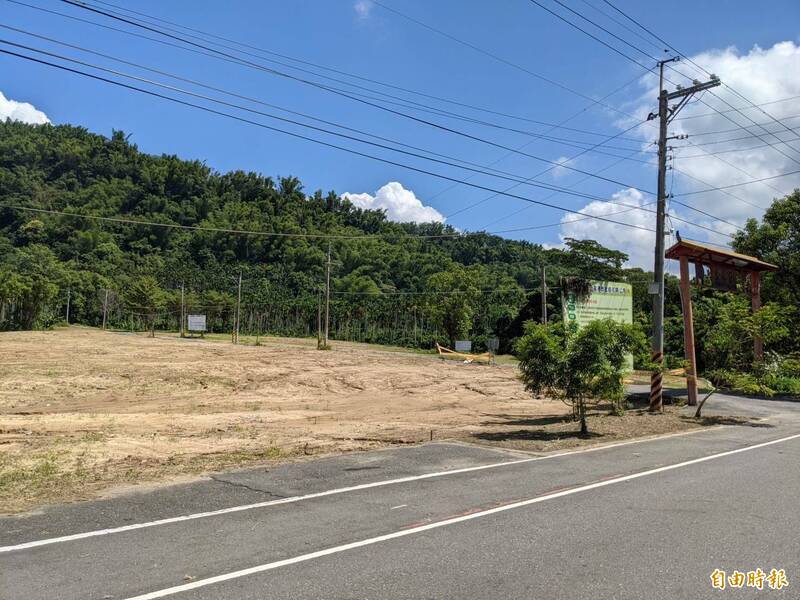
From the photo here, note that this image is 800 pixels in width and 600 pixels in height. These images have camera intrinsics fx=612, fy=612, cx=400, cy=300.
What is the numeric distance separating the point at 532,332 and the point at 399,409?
28.9ft

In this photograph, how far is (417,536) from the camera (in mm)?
6602

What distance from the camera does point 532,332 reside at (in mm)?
15898

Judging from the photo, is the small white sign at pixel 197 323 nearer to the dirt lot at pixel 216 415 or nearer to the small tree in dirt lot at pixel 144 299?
the small tree in dirt lot at pixel 144 299

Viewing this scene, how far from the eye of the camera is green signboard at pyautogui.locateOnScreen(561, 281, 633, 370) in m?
22.9

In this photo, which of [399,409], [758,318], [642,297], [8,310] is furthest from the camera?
[8,310]

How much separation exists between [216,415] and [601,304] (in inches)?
580

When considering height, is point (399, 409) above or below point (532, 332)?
below

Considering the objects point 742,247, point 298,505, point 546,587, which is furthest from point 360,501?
point 742,247

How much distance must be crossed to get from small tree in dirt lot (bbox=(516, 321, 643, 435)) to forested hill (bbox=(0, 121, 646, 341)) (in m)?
57.1

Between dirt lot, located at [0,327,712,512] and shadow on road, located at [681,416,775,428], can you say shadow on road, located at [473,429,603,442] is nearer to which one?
dirt lot, located at [0,327,712,512]

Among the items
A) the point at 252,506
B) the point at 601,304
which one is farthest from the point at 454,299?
the point at 252,506

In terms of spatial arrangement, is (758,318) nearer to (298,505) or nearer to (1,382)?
(298,505)

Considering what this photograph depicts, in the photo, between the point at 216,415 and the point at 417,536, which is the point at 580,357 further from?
the point at 216,415

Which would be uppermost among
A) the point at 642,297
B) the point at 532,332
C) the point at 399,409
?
the point at 642,297
